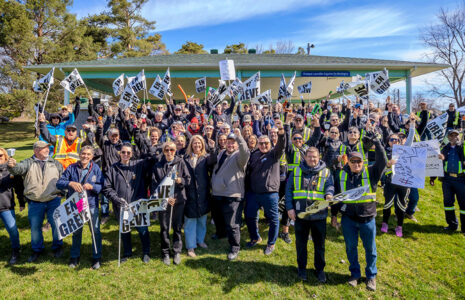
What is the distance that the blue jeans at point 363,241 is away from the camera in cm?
387

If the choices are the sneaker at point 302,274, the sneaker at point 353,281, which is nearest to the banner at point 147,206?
the sneaker at point 302,274

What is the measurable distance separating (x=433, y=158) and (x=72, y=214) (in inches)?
286

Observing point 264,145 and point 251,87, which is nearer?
Answer: point 264,145

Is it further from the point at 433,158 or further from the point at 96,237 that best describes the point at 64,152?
the point at 433,158

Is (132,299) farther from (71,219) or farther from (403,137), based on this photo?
(403,137)

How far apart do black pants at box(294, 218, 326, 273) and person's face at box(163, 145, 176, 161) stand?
7.69 ft

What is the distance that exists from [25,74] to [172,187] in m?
23.3

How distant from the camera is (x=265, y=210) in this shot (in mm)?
4863

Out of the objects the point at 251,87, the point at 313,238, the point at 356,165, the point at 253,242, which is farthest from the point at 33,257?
the point at 251,87

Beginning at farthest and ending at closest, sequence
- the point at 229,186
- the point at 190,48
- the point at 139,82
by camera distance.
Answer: the point at 190,48 → the point at 139,82 → the point at 229,186

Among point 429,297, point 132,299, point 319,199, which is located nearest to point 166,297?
point 132,299

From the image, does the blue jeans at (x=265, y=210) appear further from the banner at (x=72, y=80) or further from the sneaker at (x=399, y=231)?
the banner at (x=72, y=80)

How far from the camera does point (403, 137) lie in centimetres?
678

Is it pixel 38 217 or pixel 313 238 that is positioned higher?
pixel 38 217
